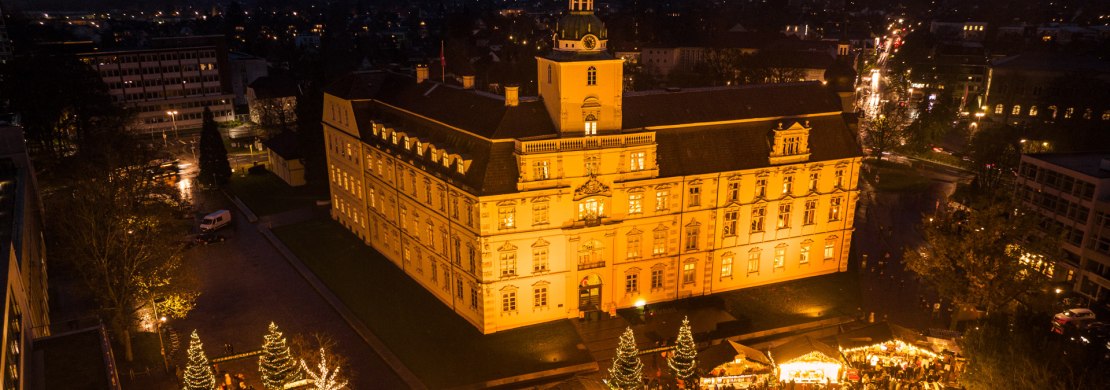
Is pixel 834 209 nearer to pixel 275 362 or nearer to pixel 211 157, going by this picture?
pixel 275 362

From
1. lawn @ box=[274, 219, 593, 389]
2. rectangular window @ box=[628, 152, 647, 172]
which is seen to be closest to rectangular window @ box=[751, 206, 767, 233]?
rectangular window @ box=[628, 152, 647, 172]

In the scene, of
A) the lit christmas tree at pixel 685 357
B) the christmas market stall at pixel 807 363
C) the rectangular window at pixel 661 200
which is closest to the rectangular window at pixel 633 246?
the rectangular window at pixel 661 200

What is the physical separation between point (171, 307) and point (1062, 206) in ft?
223

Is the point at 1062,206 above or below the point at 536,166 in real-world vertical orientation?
below

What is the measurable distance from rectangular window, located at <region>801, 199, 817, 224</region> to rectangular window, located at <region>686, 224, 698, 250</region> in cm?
982

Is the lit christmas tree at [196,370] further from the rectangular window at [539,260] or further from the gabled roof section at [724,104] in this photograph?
the gabled roof section at [724,104]

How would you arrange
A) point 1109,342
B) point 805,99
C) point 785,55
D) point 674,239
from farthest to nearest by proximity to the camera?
point 785,55 → point 805,99 → point 674,239 → point 1109,342

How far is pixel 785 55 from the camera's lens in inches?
4993

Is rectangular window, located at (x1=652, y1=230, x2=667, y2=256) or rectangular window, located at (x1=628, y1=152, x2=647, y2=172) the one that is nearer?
rectangular window, located at (x1=628, y1=152, x2=647, y2=172)

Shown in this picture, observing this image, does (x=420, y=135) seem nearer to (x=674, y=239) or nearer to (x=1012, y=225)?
(x=674, y=239)

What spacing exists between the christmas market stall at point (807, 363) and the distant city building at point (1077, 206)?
2436 centimetres

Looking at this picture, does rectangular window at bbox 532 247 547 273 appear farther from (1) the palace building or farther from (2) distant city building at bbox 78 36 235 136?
(2) distant city building at bbox 78 36 235 136

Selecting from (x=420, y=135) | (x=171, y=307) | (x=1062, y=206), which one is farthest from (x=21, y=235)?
(x=1062, y=206)

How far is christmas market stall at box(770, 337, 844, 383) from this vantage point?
1539 inches
